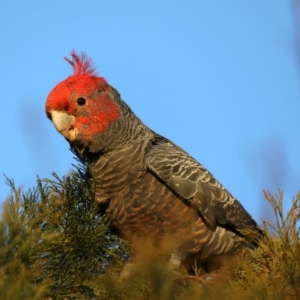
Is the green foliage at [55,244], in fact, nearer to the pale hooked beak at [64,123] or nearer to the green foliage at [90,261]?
the green foliage at [90,261]

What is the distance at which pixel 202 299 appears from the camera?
2.74 metres

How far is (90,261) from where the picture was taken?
4.08m

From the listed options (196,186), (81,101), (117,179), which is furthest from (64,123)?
(196,186)

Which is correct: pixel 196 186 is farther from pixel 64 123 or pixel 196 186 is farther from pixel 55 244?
pixel 55 244

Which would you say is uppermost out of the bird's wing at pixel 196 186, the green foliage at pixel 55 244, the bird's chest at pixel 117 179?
the bird's wing at pixel 196 186

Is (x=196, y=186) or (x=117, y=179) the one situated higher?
(x=196, y=186)

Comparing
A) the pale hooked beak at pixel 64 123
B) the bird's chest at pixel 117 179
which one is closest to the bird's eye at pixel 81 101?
the pale hooked beak at pixel 64 123

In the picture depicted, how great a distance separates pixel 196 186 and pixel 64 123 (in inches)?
55.5

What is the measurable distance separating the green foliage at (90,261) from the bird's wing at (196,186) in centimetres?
87

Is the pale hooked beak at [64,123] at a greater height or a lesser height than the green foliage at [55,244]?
greater

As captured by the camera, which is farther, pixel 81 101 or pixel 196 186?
pixel 81 101

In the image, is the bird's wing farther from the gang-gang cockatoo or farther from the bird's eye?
the bird's eye

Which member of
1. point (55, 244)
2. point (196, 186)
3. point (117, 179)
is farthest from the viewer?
point (196, 186)

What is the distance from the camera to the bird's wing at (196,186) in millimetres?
5383
